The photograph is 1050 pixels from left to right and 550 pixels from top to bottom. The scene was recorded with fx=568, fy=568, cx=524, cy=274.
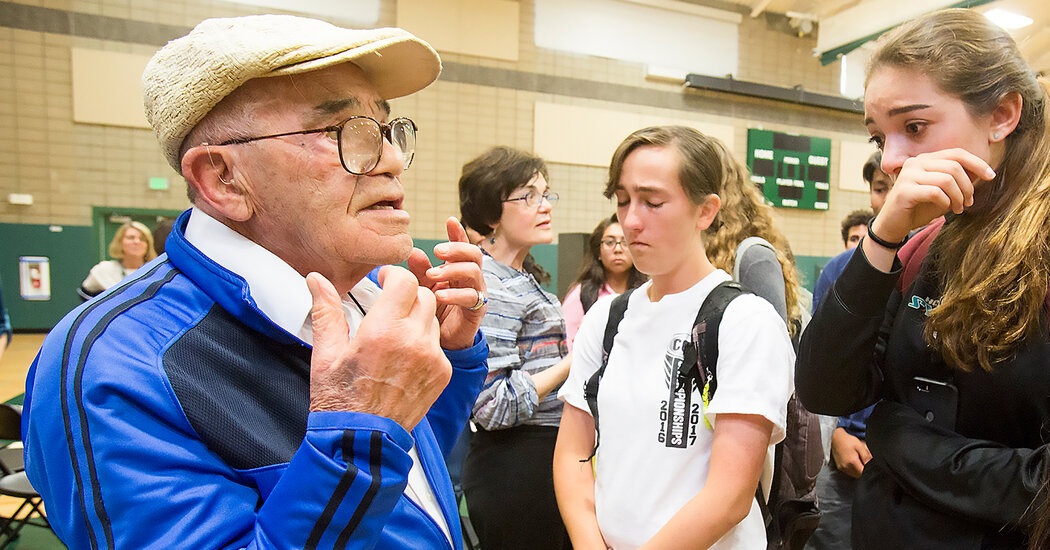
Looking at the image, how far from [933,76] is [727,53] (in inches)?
433

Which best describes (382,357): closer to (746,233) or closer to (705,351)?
(705,351)

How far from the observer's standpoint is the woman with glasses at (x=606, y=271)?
3.67m

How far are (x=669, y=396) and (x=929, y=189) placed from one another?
27.7 inches

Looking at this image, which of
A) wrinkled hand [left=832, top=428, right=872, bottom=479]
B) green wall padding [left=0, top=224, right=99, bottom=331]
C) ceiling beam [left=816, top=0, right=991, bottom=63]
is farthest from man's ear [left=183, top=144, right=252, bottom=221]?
ceiling beam [left=816, top=0, right=991, bottom=63]

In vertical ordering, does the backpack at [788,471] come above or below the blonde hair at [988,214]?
below

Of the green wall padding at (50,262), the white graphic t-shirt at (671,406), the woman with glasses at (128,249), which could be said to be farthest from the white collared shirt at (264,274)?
the green wall padding at (50,262)

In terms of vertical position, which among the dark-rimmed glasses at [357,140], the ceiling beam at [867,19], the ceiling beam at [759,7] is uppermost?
the ceiling beam at [759,7]

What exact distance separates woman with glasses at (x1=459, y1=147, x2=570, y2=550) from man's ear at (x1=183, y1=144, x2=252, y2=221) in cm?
121

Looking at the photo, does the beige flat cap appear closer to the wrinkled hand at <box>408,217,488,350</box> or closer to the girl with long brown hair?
the wrinkled hand at <box>408,217,488,350</box>

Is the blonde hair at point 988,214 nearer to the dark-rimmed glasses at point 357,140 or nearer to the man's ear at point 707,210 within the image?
the man's ear at point 707,210

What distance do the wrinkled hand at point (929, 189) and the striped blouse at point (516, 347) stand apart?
1.26 metres

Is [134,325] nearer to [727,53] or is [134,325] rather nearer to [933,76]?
[933,76]

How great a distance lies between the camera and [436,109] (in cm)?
920

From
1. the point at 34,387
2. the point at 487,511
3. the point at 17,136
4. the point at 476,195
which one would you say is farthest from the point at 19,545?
the point at 17,136
